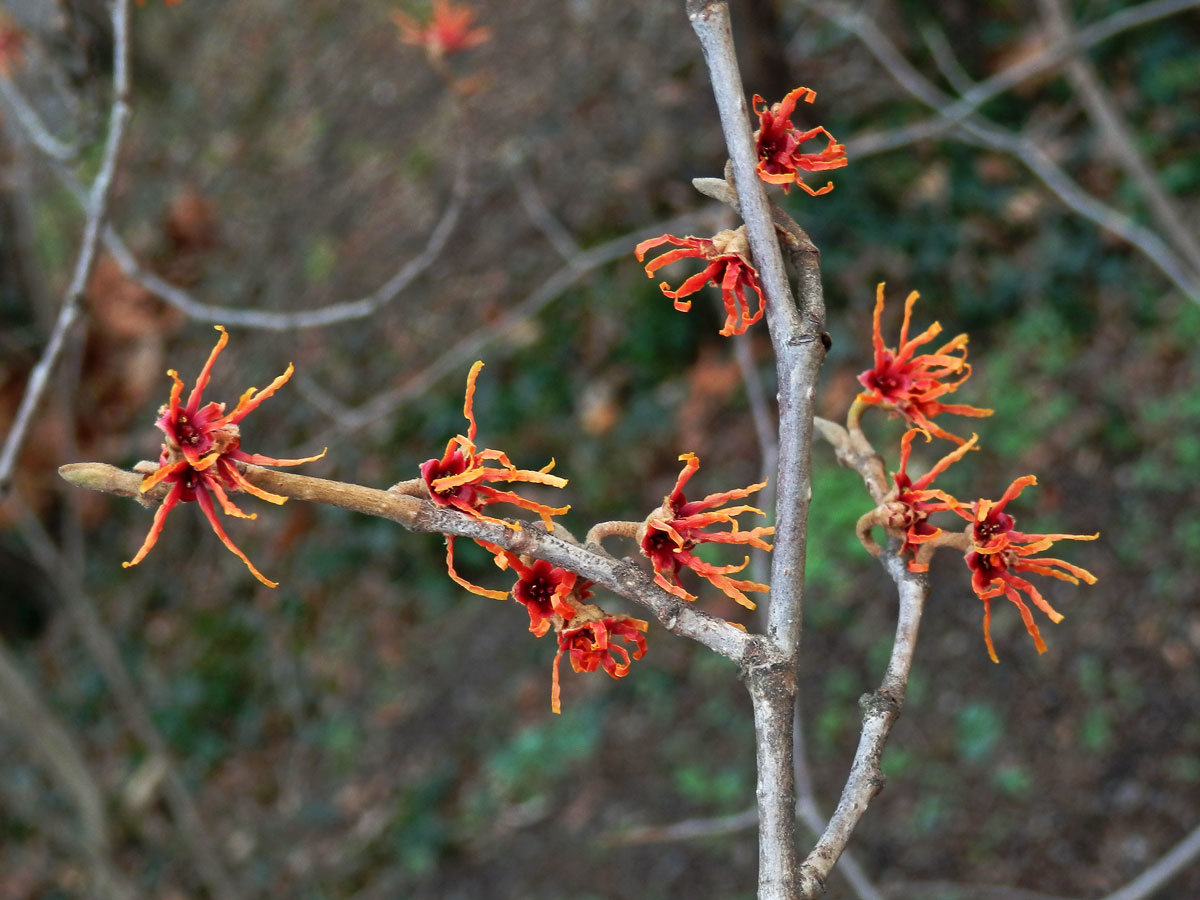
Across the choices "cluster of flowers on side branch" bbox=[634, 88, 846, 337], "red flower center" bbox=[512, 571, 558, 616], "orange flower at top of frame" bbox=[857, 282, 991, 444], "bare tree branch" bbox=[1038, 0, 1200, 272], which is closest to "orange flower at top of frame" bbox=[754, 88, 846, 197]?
"cluster of flowers on side branch" bbox=[634, 88, 846, 337]

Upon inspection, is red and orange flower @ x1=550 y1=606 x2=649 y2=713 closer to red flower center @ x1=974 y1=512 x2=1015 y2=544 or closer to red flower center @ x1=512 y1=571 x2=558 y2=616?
red flower center @ x1=512 y1=571 x2=558 y2=616

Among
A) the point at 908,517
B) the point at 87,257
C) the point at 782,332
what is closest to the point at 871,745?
the point at 908,517

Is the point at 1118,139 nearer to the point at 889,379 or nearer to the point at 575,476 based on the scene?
the point at 889,379

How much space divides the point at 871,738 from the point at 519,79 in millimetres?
5765

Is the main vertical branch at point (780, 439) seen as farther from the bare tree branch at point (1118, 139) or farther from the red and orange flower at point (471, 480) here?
the bare tree branch at point (1118, 139)

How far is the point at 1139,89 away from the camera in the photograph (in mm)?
4355

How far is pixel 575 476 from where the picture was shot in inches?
191

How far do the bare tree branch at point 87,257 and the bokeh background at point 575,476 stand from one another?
17.6 inches

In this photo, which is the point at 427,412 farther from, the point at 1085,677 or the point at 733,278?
the point at 733,278

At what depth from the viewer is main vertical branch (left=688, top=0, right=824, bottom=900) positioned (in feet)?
2.37

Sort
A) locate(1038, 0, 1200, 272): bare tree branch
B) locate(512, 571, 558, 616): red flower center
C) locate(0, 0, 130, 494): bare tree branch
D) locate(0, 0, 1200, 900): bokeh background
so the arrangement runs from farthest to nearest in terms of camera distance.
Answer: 1. locate(0, 0, 1200, 900): bokeh background
2. locate(1038, 0, 1200, 272): bare tree branch
3. locate(0, 0, 130, 494): bare tree branch
4. locate(512, 571, 558, 616): red flower center

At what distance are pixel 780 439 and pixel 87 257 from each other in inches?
50.2

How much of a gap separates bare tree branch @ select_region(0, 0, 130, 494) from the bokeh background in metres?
0.45

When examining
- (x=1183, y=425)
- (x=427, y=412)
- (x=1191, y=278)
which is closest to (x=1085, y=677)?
(x=1183, y=425)
